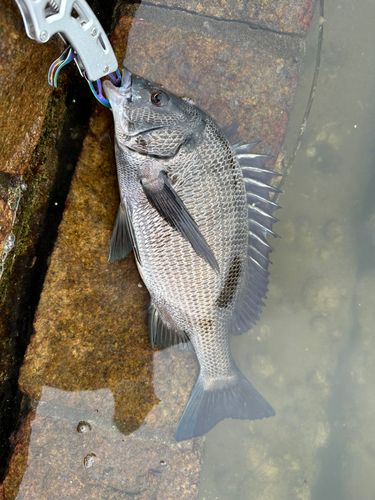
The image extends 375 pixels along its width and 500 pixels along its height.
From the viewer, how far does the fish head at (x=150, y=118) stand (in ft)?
5.23

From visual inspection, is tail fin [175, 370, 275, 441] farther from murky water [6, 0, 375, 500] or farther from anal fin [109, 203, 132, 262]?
anal fin [109, 203, 132, 262]

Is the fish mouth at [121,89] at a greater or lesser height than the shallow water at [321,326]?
greater

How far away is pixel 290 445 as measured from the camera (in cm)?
242

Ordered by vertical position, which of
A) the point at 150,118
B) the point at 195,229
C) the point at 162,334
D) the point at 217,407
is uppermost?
the point at 150,118

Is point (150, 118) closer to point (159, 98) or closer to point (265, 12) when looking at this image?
point (159, 98)

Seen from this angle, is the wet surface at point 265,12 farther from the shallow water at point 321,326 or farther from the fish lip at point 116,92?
the fish lip at point 116,92

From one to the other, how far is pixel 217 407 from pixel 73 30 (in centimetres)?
199

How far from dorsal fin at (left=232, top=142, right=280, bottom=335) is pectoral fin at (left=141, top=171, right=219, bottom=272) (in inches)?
13.9

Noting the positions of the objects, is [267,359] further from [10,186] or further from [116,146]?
[10,186]

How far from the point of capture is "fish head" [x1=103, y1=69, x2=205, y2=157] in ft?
5.23

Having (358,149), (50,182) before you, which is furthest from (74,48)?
(358,149)

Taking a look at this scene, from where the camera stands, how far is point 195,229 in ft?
5.23

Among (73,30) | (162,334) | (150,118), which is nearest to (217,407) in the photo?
(162,334)

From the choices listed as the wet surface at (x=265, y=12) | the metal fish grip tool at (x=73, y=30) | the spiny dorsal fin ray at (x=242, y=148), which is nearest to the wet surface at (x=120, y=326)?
the wet surface at (x=265, y=12)
